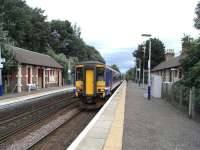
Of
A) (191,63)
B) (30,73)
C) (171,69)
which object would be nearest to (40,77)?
(30,73)

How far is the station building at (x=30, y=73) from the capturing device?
3191 cm

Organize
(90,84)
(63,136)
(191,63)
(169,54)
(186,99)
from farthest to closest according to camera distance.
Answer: (169,54) → (90,84) → (191,63) → (186,99) → (63,136)

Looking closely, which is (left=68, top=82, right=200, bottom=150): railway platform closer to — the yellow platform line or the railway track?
the yellow platform line

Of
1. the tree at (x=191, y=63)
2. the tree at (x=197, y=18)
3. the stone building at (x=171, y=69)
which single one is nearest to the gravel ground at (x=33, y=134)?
the tree at (x=191, y=63)

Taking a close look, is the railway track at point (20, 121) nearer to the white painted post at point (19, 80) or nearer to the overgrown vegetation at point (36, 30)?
the white painted post at point (19, 80)

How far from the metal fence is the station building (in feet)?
51.1

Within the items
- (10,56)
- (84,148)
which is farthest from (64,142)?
(10,56)

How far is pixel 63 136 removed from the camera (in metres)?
11.7

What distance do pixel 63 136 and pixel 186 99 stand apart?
7.83 meters

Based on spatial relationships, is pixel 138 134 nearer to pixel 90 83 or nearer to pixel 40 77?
pixel 90 83

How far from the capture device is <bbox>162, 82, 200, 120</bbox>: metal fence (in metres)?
14.2

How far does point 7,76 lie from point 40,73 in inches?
352

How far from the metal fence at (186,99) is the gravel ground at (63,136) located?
5.04m

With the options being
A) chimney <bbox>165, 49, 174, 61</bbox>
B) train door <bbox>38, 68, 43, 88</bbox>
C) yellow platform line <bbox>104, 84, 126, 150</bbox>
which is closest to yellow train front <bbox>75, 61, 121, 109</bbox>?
yellow platform line <bbox>104, 84, 126, 150</bbox>
